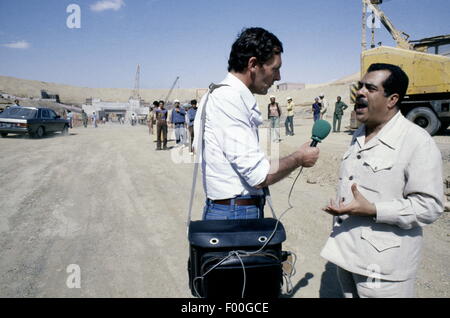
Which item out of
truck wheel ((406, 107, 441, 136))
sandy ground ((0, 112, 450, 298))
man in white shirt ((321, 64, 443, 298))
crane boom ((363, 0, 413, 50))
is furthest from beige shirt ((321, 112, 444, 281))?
crane boom ((363, 0, 413, 50))

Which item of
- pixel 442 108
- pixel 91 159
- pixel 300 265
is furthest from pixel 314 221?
pixel 442 108

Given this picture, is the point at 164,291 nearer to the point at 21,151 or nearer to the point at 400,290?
the point at 400,290

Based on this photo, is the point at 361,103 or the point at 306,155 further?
the point at 361,103

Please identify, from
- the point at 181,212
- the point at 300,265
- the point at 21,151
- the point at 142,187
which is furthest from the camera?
the point at 21,151

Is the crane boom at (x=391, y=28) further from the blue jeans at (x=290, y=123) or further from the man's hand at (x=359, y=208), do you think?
the man's hand at (x=359, y=208)

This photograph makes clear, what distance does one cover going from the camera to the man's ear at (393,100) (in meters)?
1.89

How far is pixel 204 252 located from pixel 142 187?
5674 mm

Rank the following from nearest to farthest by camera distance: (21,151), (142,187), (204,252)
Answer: (204,252)
(142,187)
(21,151)

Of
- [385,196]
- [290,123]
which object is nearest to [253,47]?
[385,196]

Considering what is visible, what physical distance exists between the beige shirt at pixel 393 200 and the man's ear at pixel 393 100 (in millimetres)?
78

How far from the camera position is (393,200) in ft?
5.73

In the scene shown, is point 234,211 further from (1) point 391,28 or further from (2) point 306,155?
(1) point 391,28

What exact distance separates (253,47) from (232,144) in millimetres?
635
